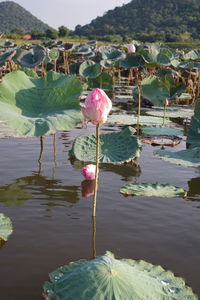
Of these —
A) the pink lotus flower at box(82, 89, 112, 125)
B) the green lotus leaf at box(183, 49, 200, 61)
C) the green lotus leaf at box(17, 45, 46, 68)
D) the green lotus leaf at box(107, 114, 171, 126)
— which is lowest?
the green lotus leaf at box(107, 114, 171, 126)

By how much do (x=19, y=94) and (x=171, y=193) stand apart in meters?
1.27

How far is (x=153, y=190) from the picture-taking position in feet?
8.93

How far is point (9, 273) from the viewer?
1730 mm

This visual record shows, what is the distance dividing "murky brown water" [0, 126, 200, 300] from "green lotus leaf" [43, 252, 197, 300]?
10 centimetres

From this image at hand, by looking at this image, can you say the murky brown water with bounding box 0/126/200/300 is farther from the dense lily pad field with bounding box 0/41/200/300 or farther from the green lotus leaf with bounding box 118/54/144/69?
the green lotus leaf with bounding box 118/54/144/69

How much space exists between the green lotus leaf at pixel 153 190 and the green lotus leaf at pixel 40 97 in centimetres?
59

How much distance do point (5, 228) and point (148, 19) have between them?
2586 inches

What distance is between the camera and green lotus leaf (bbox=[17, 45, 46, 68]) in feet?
24.7

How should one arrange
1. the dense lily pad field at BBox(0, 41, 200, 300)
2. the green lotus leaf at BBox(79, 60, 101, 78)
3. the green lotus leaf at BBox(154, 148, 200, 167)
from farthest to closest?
1. the green lotus leaf at BBox(79, 60, 101, 78)
2. the green lotus leaf at BBox(154, 148, 200, 167)
3. the dense lily pad field at BBox(0, 41, 200, 300)

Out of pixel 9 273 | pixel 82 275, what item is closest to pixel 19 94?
pixel 9 273

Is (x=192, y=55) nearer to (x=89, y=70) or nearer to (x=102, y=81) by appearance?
(x=89, y=70)

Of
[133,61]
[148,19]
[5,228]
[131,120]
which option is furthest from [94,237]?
[148,19]

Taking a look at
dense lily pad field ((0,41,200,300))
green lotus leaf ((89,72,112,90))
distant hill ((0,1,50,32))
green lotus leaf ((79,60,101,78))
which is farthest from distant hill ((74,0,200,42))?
distant hill ((0,1,50,32))

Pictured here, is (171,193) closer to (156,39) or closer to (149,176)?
(149,176)
